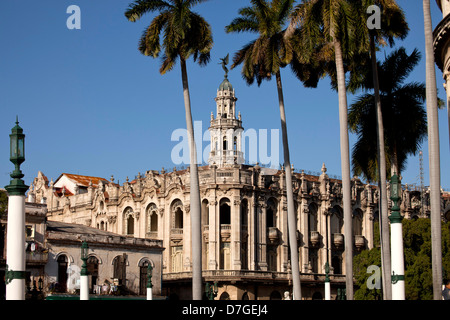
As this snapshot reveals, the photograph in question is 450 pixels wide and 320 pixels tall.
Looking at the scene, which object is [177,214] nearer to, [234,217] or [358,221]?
[234,217]

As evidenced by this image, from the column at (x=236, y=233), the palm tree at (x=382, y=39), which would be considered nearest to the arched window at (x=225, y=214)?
the column at (x=236, y=233)

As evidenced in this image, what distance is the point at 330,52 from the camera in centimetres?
3944

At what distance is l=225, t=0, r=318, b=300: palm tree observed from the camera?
1624 inches

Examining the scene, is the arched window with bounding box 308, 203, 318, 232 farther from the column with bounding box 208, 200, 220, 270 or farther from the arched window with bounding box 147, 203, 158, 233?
the arched window with bounding box 147, 203, 158, 233

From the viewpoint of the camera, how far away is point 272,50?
137 ft

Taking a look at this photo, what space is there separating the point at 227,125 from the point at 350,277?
4712cm

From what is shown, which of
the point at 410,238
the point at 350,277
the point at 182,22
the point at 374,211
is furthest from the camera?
the point at 374,211

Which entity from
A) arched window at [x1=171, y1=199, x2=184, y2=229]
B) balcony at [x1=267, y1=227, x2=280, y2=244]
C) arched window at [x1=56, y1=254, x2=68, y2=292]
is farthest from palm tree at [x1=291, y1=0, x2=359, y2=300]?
arched window at [x1=171, y1=199, x2=184, y2=229]

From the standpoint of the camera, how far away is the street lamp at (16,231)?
60.6 feet

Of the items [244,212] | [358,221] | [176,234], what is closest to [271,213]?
[244,212]

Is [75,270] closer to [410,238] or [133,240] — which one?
[133,240]

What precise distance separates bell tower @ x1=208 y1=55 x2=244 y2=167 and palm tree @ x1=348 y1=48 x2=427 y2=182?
34471 millimetres

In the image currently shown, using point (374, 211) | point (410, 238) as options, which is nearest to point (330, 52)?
point (410, 238)

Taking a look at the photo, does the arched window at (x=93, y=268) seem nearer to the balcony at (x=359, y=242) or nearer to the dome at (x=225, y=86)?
the dome at (x=225, y=86)
